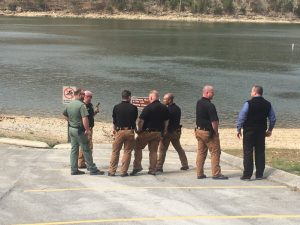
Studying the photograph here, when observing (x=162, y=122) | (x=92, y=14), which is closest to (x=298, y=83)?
(x=162, y=122)

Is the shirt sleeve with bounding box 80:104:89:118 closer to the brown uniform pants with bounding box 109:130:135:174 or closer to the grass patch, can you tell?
the brown uniform pants with bounding box 109:130:135:174

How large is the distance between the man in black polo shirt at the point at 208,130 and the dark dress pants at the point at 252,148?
0.51 metres

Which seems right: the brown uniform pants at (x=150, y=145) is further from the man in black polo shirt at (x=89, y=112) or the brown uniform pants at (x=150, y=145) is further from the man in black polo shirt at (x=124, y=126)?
the man in black polo shirt at (x=89, y=112)

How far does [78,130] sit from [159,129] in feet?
5.43

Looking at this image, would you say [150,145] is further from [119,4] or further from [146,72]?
[119,4]

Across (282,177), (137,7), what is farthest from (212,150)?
(137,7)

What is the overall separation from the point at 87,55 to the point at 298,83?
27.2 metres

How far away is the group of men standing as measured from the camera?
1069 cm

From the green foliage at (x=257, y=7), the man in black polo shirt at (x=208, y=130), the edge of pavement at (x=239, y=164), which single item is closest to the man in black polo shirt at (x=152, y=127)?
the man in black polo shirt at (x=208, y=130)

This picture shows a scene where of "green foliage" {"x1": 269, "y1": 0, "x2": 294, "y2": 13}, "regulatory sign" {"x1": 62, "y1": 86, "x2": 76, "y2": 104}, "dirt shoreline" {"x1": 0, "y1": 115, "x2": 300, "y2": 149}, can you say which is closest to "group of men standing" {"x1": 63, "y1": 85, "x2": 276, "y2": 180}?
"regulatory sign" {"x1": 62, "y1": 86, "x2": 76, "y2": 104}

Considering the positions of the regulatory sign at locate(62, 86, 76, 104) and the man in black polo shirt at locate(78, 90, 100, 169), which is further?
the regulatory sign at locate(62, 86, 76, 104)

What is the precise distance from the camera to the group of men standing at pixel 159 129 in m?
10.7

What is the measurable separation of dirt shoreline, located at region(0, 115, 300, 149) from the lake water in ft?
8.96

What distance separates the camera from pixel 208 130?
35.5 ft
